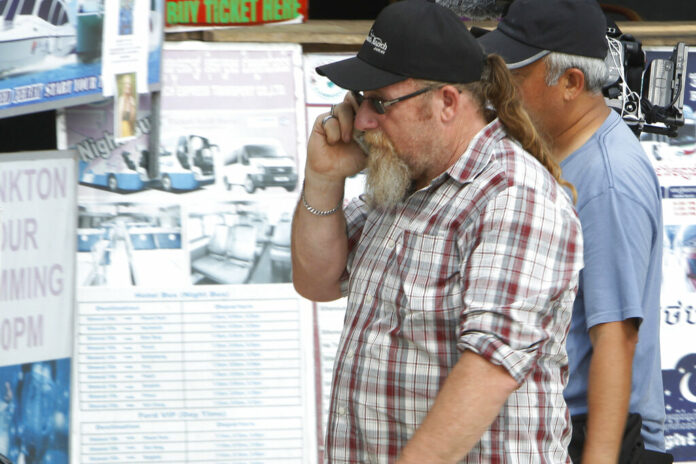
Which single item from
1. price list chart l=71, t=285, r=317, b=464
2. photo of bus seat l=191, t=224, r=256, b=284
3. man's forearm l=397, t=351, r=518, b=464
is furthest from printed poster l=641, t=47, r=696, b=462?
man's forearm l=397, t=351, r=518, b=464

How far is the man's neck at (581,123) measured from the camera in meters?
2.11

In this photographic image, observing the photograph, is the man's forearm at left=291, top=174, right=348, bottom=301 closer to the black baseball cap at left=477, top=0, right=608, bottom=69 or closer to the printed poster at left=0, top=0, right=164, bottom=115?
the black baseball cap at left=477, top=0, right=608, bottom=69

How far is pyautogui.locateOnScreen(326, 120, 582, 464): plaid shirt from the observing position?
1.59 meters

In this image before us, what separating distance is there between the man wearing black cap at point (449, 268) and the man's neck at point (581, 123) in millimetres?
327

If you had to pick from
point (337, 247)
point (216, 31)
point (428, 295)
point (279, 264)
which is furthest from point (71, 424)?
point (428, 295)

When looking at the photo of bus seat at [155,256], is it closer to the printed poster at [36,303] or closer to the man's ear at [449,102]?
the printed poster at [36,303]

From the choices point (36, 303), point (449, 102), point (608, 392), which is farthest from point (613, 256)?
point (36, 303)

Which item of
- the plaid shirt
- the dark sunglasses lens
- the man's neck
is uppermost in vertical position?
the dark sunglasses lens

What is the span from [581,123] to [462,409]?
0.85 m

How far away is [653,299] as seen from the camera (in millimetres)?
2127

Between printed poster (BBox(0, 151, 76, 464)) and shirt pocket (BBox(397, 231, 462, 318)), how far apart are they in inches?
77.1

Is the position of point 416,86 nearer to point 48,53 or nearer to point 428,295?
point 428,295

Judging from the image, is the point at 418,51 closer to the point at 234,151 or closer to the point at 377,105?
the point at 377,105

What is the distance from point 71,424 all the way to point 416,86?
224 centimetres
